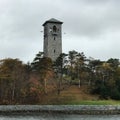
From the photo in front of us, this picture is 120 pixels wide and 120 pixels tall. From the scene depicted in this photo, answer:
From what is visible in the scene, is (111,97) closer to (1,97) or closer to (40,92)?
(40,92)

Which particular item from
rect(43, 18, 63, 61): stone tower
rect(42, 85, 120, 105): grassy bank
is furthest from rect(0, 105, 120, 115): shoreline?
rect(43, 18, 63, 61): stone tower

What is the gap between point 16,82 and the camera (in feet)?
292

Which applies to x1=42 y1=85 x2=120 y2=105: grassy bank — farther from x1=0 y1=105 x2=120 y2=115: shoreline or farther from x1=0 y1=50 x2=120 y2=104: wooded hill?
x1=0 y1=105 x2=120 y2=115: shoreline

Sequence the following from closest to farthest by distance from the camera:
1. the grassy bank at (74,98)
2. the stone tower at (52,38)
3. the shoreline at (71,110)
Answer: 1. the shoreline at (71,110)
2. the grassy bank at (74,98)
3. the stone tower at (52,38)

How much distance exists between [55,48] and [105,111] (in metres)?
58.5

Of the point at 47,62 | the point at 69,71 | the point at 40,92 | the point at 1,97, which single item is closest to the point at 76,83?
the point at 69,71

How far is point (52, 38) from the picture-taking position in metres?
130

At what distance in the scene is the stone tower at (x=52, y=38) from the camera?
12562cm

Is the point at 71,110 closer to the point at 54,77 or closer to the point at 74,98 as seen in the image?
the point at 74,98

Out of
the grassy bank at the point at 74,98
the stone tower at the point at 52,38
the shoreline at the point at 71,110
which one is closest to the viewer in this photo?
the shoreline at the point at 71,110

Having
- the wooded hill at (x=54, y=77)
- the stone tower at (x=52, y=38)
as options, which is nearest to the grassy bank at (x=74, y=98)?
the wooded hill at (x=54, y=77)

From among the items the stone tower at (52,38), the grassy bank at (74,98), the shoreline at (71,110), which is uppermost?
the stone tower at (52,38)

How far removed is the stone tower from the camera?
12562 cm

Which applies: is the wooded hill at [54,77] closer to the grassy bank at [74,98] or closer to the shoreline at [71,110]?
the grassy bank at [74,98]
